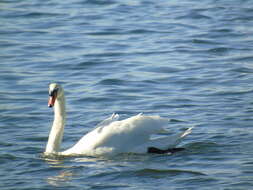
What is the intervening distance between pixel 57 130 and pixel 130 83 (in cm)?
408

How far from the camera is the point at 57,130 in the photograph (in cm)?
991

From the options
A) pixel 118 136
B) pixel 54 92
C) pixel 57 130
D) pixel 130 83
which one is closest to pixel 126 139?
pixel 118 136

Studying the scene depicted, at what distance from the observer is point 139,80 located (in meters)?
14.0

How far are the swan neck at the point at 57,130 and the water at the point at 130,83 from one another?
8.8 inches

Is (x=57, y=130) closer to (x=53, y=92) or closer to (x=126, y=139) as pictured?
(x=53, y=92)

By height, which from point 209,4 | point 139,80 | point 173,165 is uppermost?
point 209,4

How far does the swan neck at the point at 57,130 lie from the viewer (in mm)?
9781

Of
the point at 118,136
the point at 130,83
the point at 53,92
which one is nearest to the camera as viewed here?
the point at 118,136

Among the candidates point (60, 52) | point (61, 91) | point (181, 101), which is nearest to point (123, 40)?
point (60, 52)

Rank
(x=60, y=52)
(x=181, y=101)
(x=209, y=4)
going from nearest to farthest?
(x=181, y=101)
(x=60, y=52)
(x=209, y=4)

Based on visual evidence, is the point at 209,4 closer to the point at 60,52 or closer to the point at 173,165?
the point at 60,52

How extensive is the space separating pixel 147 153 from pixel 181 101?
281cm

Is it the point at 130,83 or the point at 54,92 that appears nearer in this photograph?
the point at 54,92

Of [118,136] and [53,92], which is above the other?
[53,92]
